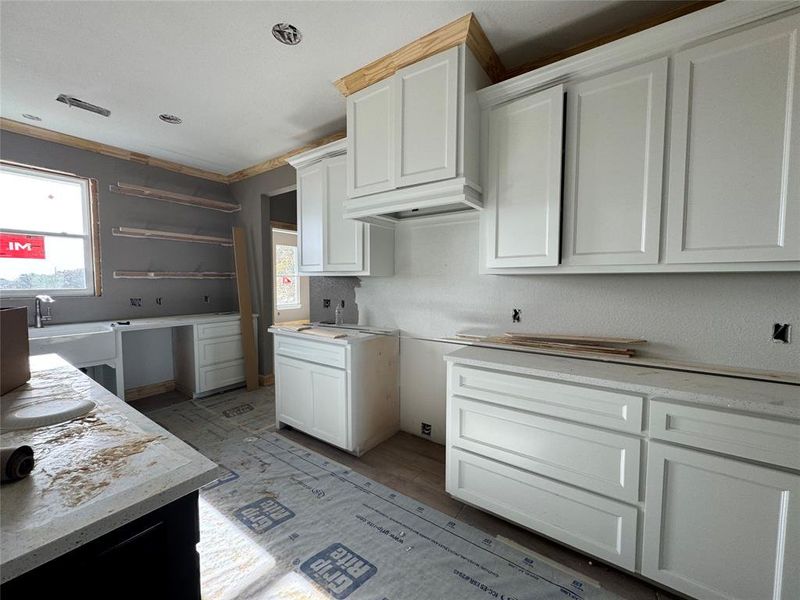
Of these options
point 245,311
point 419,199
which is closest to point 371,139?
point 419,199

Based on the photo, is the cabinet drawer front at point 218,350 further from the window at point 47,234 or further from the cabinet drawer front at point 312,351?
the cabinet drawer front at point 312,351

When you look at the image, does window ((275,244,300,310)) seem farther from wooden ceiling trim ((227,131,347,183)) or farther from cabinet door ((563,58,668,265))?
cabinet door ((563,58,668,265))

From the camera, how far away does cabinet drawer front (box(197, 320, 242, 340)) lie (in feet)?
11.7

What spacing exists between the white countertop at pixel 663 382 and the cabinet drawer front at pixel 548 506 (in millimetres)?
533

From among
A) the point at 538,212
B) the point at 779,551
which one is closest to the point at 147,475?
the point at 538,212

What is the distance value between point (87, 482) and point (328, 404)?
6.28 ft

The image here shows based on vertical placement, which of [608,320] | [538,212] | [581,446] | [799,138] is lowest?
[581,446]

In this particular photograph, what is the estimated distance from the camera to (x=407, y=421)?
2.86 m

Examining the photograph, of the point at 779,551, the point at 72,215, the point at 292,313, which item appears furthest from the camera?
the point at 292,313

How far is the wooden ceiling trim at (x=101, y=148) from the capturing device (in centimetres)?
285

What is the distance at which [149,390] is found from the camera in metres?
3.70

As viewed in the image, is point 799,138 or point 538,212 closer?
point 799,138

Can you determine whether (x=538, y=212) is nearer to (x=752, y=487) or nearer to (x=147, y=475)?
(x=752, y=487)

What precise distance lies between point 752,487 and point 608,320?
920 millimetres
